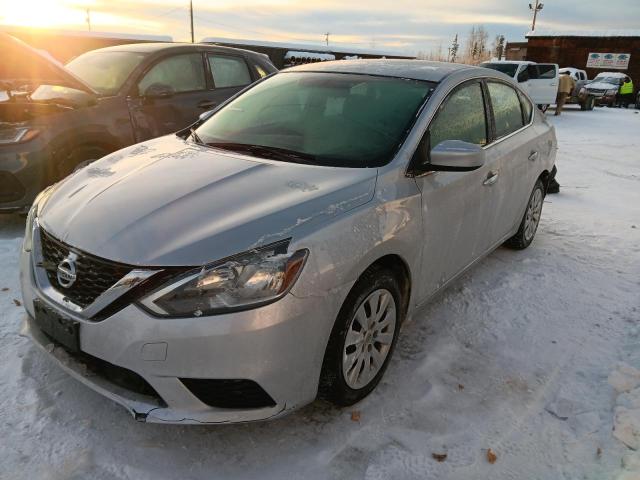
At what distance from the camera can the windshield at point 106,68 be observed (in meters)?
5.34

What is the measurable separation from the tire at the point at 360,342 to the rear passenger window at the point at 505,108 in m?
1.79

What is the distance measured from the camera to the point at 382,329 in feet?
8.59

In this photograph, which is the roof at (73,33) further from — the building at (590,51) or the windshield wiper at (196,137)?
the building at (590,51)

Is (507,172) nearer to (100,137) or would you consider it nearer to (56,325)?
(56,325)

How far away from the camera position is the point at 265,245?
2.03 meters

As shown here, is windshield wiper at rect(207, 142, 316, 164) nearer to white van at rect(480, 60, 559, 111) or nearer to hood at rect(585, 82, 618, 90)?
white van at rect(480, 60, 559, 111)

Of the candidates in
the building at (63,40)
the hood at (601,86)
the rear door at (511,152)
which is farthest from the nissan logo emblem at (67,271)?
the hood at (601,86)

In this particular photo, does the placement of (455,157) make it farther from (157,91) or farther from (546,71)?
(546,71)

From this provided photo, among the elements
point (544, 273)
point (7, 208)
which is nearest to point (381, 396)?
point (544, 273)

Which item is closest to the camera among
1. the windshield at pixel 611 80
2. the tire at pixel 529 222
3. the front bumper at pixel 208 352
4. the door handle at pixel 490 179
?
the front bumper at pixel 208 352

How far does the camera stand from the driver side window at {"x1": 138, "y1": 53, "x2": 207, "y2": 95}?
5.47 metres

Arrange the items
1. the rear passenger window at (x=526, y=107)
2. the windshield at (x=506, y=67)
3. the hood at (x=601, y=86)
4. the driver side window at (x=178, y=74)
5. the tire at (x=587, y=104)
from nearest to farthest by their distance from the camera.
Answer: the rear passenger window at (x=526, y=107), the driver side window at (x=178, y=74), the windshield at (x=506, y=67), the tire at (x=587, y=104), the hood at (x=601, y=86)

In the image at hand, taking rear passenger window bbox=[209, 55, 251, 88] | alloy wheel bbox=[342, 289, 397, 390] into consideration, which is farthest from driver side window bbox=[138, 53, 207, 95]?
alloy wheel bbox=[342, 289, 397, 390]

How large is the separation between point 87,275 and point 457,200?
2.03 metres
